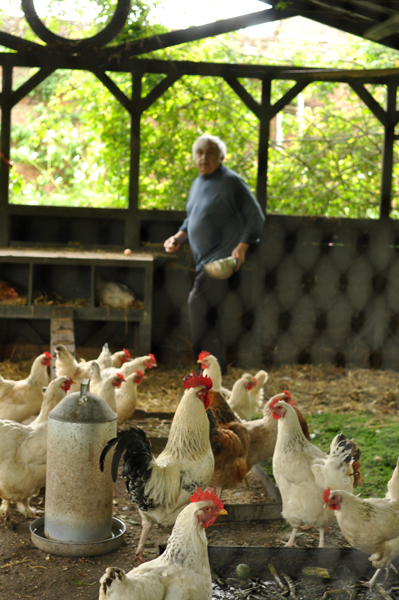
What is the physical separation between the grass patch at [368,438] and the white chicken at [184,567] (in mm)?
1396

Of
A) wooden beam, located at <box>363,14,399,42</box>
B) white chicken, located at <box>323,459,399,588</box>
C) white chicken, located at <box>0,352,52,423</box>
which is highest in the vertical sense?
wooden beam, located at <box>363,14,399,42</box>

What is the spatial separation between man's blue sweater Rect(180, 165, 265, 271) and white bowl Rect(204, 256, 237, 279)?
150 mm

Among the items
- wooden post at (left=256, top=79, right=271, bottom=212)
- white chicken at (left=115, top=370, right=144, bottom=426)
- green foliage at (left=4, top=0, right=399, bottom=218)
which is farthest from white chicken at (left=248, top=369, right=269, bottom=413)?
green foliage at (left=4, top=0, right=399, bottom=218)

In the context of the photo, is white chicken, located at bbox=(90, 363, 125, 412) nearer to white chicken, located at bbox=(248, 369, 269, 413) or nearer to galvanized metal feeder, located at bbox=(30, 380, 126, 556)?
galvanized metal feeder, located at bbox=(30, 380, 126, 556)

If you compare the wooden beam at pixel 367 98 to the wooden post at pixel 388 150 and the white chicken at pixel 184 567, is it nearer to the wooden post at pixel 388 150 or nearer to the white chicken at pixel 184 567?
the wooden post at pixel 388 150

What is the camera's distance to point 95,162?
776 cm

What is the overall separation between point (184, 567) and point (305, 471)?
35.2 inches

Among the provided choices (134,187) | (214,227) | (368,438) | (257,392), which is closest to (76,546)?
(257,392)

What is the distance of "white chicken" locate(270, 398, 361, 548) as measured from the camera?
233 centimetres

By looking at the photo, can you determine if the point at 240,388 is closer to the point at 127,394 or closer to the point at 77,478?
the point at 127,394

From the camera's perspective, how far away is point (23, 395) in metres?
3.26

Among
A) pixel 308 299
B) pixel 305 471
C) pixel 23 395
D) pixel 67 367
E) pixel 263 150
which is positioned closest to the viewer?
pixel 305 471

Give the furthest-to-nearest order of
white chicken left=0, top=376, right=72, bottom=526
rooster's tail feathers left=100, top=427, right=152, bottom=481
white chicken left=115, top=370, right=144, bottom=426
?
white chicken left=115, top=370, right=144, bottom=426
white chicken left=0, top=376, right=72, bottom=526
rooster's tail feathers left=100, top=427, right=152, bottom=481

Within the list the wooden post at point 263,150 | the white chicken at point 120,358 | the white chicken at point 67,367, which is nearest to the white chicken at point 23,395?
the white chicken at point 67,367
